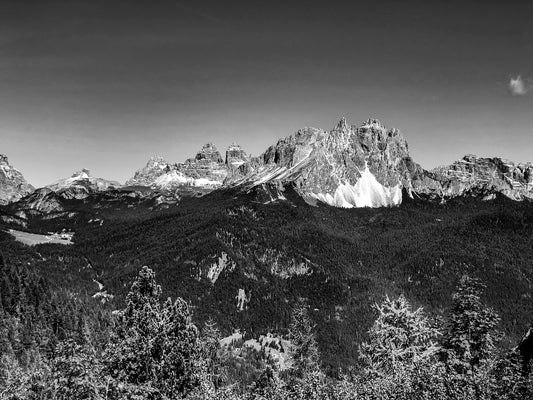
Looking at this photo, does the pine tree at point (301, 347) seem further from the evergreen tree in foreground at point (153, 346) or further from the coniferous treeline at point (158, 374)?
the evergreen tree in foreground at point (153, 346)

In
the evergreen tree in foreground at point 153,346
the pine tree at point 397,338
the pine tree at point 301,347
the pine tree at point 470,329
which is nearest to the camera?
the evergreen tree in foreground at point 153,346

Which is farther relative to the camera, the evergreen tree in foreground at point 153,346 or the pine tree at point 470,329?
the pine tree at point 470,329

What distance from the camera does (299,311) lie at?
73.9 metres

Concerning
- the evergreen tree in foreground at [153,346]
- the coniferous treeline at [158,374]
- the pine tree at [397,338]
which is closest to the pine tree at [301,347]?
the pine tree at [397,338]

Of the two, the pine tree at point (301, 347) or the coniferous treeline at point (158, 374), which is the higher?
the coniferous treeline at point (158, 374)

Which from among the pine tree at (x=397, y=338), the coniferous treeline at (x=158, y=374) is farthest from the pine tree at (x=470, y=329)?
the coniferous treeline at (x=158, y=374)

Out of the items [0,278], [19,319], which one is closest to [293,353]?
[19,319]

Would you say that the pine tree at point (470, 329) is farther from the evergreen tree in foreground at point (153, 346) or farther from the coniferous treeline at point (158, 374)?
the evergreen tree in foreground at point (153, 346)

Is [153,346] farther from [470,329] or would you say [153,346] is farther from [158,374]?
[470,329]

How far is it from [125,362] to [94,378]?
4.09 metres

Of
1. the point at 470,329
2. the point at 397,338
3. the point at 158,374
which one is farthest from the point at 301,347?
the point at 158,374

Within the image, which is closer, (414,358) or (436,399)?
(436,399)

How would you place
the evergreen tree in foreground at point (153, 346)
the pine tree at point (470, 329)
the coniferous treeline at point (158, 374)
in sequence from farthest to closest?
the pine tree at point (470, 329) < the evergreen tree in foreground at point (153, 346) < the coniferous treeline at point (158, 374)

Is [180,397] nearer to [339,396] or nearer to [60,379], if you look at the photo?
[60,379]
